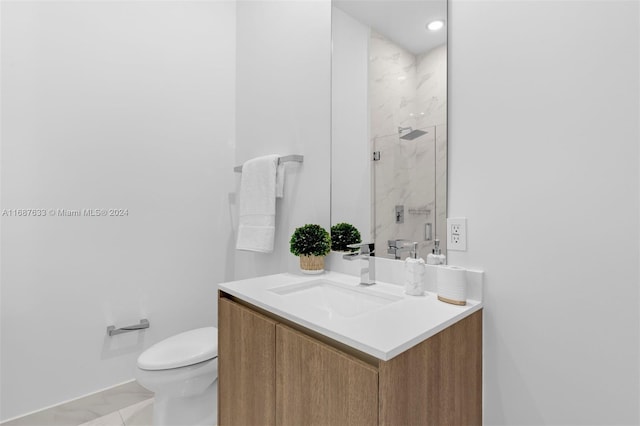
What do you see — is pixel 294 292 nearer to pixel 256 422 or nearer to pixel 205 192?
pixel 256 422

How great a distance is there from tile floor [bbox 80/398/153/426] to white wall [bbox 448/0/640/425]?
1585 millimetres

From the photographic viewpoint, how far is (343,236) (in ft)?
5.02

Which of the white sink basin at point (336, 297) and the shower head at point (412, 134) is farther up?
the shower head at point (412, 134)

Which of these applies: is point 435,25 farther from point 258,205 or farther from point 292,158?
point 258,205

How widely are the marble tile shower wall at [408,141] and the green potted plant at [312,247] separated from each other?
0.81ft

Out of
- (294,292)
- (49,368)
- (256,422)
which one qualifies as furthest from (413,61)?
(49,368)

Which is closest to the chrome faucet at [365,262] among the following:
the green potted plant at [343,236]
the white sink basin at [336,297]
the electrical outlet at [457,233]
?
the white sink basin at [336,297]

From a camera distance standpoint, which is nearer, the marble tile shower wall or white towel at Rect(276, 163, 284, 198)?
the marble tile shower wall

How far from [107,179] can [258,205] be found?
2.75 ft

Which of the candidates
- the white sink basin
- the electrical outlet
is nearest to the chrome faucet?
the white sink basin

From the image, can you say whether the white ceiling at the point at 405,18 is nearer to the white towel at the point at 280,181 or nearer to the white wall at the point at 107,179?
the white towel at the point at 280,181

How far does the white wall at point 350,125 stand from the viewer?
4.76 ft

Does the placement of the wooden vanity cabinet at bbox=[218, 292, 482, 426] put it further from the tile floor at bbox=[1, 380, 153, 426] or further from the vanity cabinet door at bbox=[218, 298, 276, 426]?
the tile floor at bbox=[1, 380, 153, 426]

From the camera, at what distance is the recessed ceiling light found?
1158mm
